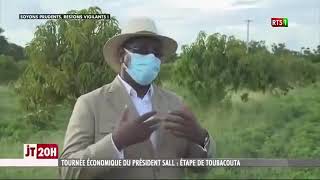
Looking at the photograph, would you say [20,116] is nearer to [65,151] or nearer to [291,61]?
[65,151]

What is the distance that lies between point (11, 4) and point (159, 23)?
3.79 feet

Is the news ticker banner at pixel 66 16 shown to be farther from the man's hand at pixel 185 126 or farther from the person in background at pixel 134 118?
the man's hand at pixel 185 126

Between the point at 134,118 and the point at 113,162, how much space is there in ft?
1.24

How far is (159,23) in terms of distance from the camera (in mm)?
5387

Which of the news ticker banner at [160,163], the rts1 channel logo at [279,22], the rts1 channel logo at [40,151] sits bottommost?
the news ticker banner at [160,163]

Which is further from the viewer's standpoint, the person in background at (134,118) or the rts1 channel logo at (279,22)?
the rts1 channel logo at (279,22)

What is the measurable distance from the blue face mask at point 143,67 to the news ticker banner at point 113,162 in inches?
25.4

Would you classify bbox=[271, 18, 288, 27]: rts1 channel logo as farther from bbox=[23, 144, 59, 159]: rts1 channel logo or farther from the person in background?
bbox=[23, 144, 59, 159]: rts1 channel logo

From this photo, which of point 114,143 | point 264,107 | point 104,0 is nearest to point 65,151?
point 114,143

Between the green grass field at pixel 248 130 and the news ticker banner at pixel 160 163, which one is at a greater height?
the green grass field at pixel 248 130

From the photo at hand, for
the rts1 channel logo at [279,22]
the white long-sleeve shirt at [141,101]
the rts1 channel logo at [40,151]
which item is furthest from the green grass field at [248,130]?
the rts1 channel logo at [279,22]

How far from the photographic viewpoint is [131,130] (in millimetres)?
5328

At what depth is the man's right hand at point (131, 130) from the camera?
5.32 meters

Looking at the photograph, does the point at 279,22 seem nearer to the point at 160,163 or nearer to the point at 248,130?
the point at 248,130
